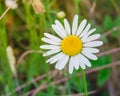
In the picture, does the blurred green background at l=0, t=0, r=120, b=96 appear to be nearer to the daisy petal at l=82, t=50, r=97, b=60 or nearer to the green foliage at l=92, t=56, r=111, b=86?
the green foliage at l=92, t=56, r=111, b=86

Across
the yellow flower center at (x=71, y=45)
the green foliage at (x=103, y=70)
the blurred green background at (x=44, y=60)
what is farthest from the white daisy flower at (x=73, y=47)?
the green foliage at (x=103, y=70)

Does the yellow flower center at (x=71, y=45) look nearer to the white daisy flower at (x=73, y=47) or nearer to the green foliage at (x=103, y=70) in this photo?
the white daisy flower at (x=73, y=47)

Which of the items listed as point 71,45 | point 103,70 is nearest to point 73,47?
point 71,45

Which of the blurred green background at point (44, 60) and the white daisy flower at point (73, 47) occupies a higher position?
the blurred green background at point (44, 60)

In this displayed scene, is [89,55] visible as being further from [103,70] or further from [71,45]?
[103,70]

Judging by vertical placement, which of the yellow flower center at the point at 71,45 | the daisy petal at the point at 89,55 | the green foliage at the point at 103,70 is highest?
the green foliage at the point at 103,70

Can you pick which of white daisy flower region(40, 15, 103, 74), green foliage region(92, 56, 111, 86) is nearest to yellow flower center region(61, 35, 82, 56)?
white daisy flower region(40, 15, 103, 74)

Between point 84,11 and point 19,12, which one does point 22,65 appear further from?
point 84,11
